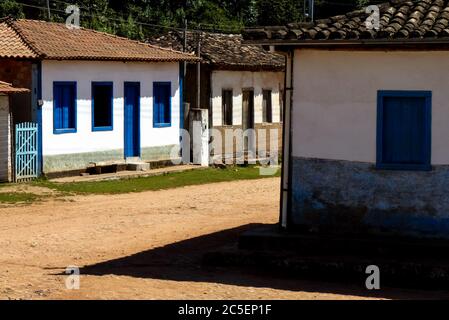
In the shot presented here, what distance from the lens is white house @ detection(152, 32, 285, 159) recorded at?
34406mm

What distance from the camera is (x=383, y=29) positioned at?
14.7 meters

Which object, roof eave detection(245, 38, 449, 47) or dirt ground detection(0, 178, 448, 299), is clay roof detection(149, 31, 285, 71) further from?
roof eave detection(245, 38, 449, 47)

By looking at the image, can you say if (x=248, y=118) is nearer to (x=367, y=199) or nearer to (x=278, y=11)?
(x=367, y=199)

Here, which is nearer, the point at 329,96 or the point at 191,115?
the point at 329,96

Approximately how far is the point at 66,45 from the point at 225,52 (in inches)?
333

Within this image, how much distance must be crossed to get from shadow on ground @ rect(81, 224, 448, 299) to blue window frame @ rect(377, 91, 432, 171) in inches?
75.2

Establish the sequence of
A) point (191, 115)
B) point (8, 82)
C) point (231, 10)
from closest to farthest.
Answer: point (8, 82), point (191, 115), point (231, 10)

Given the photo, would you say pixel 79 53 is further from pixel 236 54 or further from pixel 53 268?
pixel 53 268

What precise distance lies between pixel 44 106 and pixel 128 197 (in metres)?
4.01

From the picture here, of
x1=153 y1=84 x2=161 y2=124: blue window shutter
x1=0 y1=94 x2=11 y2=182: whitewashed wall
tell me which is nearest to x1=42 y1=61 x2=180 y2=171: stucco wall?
x1=153 y1=84 x2=161 y2=124: blue window shutter

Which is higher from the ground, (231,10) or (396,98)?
(231,10)

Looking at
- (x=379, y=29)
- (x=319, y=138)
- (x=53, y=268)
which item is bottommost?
(x=53, y=268)
